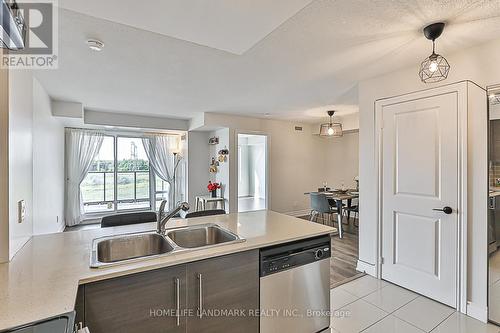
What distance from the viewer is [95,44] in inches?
82.5

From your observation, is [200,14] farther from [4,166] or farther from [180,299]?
[180,299]

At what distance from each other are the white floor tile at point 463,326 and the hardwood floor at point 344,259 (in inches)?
37.7

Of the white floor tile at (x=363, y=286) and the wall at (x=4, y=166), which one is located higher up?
the wall at (x=4, y=166)

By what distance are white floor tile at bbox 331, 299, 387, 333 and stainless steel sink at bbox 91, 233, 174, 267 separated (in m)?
1.64

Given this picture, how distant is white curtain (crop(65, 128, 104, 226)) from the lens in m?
5.43

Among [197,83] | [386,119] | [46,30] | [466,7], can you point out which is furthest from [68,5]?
[386,119]

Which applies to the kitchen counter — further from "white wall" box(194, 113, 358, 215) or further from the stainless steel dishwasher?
"white wall" box(194, 113, 358, 215)

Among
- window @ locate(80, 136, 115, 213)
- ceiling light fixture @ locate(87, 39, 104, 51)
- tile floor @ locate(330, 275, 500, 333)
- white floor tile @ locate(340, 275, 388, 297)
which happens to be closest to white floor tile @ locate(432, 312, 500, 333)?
tile floor @ locate(330, 275, 500, 333)

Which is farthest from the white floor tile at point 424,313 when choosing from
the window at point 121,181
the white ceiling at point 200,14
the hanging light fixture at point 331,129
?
the window at point 121,181

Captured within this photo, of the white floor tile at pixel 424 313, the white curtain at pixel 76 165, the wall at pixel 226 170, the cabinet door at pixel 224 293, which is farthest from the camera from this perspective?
the wall at pixel 226 170

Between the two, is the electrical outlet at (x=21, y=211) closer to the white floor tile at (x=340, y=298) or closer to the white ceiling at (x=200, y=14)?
the white ceiling at (x=200, y=14)

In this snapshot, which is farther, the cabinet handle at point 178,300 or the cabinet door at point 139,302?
the cabinet handle at point 178,300

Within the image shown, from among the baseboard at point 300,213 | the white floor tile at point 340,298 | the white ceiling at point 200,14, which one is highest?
the white ceiling at point 200,14

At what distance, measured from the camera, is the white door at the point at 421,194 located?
2340mm
